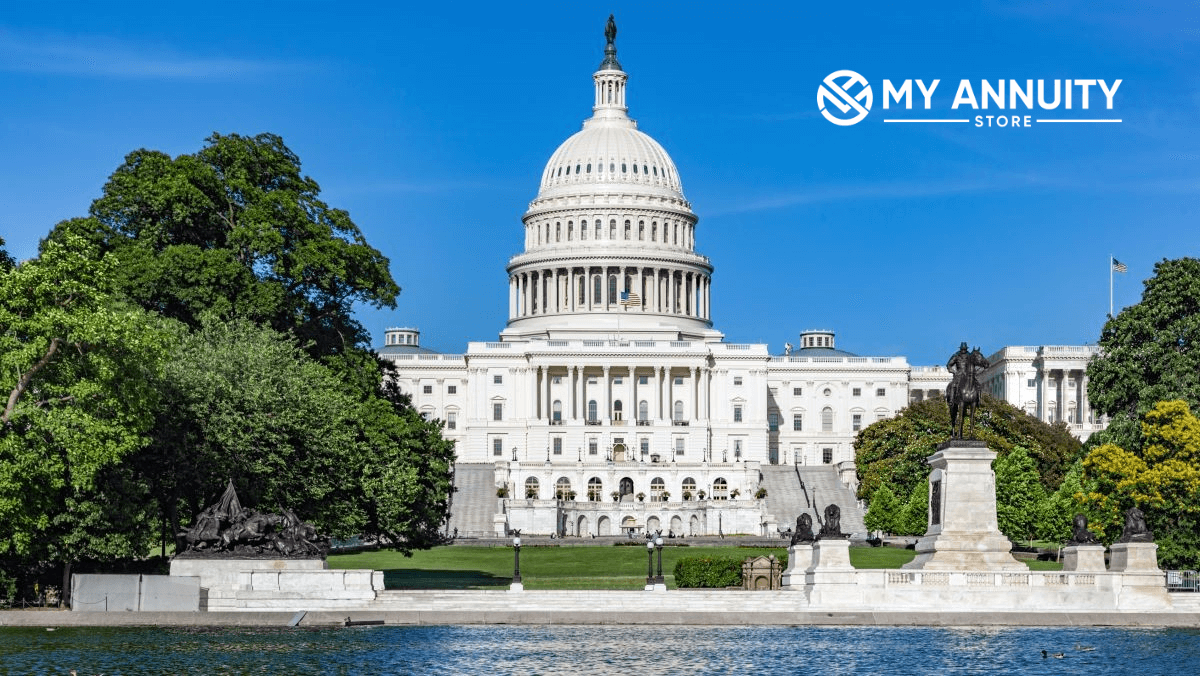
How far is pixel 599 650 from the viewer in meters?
41.6

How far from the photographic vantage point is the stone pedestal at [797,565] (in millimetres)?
53812

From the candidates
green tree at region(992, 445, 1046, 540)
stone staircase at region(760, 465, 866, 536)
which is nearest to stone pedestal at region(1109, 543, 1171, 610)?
green tree at region(992, 445, 1046, 540)

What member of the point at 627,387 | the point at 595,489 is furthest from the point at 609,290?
the point at 595,489

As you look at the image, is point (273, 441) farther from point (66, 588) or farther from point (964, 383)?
point (964, 383)

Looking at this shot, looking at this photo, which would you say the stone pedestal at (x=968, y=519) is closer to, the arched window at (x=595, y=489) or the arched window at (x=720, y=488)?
the arched window at (x=720, y=488)

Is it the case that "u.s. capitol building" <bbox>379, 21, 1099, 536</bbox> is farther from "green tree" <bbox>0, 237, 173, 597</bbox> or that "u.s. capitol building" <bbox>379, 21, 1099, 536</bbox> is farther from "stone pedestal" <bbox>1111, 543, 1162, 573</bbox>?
"green tree" <bbox>0, 237, 173, 597</bbox>

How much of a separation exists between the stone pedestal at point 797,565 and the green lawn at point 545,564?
26.7ft

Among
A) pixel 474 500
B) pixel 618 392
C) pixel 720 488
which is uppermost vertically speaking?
pixel 618 392

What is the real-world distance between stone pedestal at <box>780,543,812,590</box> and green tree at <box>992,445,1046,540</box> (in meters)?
34.7

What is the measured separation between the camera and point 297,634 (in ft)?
150

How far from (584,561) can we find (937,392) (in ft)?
335

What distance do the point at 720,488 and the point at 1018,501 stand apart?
55.7 meters

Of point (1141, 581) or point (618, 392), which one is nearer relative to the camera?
point (1141, 581)

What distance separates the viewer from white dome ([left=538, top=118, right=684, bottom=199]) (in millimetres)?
184875
